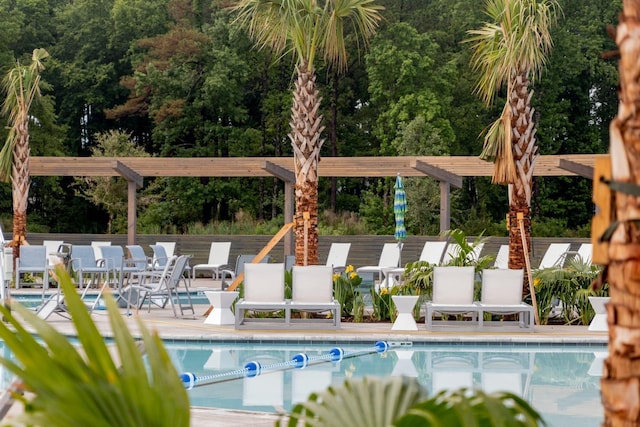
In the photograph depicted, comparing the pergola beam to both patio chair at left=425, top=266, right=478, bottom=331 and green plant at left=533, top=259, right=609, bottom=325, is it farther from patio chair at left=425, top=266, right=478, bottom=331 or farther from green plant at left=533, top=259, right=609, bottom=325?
patio chair at left=425, top=266, right=478, bottom=331

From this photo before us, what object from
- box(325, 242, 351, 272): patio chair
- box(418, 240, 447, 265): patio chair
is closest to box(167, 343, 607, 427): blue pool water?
box(418, 240, 447, 265): patio chair

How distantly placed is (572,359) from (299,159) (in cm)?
481

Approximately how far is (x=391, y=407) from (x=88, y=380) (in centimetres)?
72

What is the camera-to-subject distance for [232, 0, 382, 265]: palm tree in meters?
12.9

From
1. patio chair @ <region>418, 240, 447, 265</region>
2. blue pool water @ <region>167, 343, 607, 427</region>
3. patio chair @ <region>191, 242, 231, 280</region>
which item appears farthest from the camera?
patio chair @ <region>191, 242, 231, 280</region>

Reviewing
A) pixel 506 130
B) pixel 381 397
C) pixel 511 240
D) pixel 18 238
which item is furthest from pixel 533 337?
pixel 18 238

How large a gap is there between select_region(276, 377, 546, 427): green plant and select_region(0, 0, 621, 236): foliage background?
25135 mm

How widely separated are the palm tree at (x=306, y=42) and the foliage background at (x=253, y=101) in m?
13.9

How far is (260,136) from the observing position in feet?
102

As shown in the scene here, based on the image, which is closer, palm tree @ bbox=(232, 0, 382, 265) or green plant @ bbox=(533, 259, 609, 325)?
green plant @ bbox=(533, 259, 609, 325)


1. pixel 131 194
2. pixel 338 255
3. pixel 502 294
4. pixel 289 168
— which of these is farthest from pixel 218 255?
pixel 502 294

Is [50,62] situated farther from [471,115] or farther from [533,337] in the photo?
[533,337]

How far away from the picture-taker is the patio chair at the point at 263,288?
1149cm

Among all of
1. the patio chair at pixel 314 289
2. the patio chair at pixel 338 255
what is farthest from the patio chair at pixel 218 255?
the patio chair at pixel 314 289
